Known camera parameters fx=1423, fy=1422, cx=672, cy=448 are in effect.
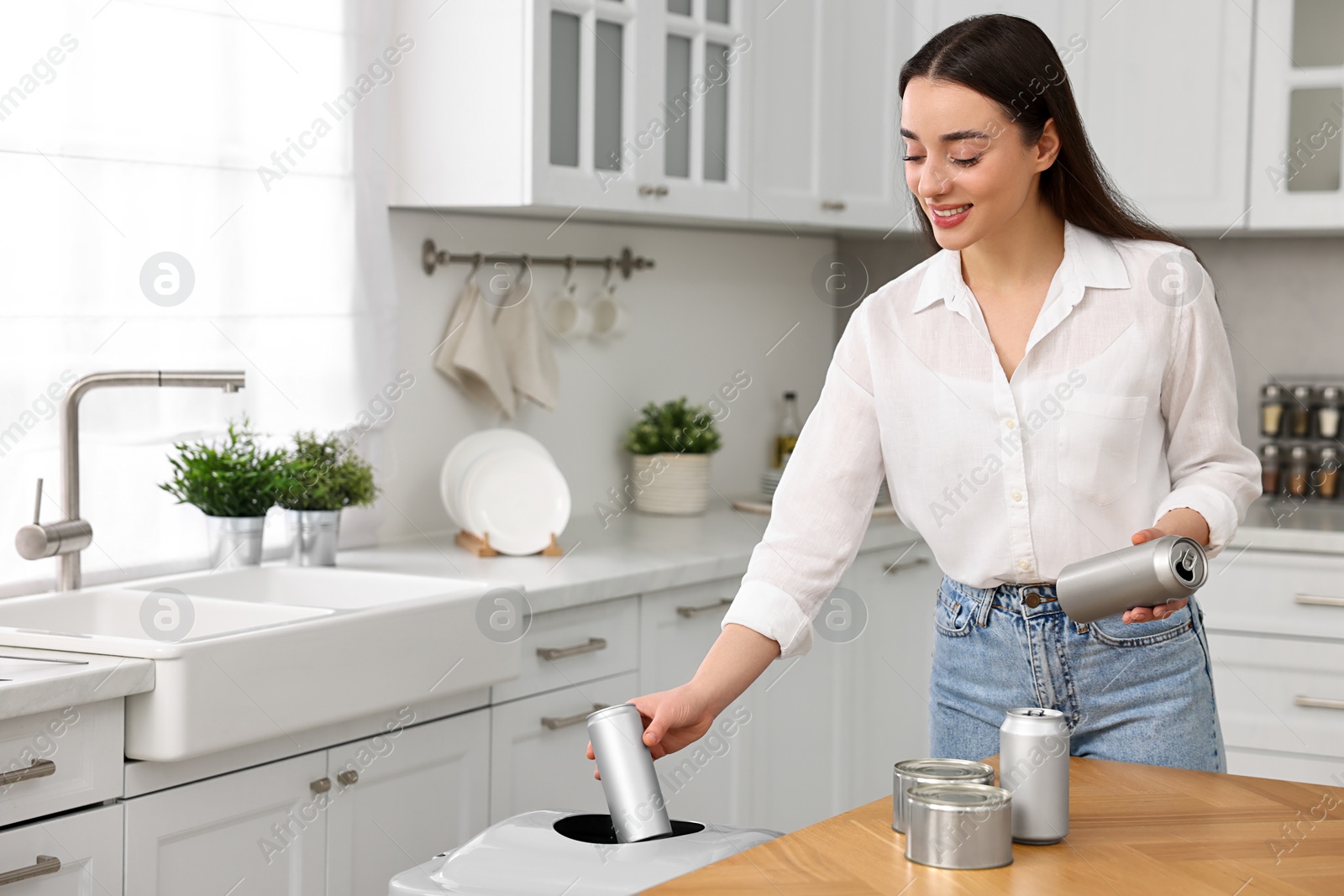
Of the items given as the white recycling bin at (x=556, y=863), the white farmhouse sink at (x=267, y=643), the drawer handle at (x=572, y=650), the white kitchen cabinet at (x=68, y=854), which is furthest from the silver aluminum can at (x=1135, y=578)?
the drawer handle at (x=572, y=650)

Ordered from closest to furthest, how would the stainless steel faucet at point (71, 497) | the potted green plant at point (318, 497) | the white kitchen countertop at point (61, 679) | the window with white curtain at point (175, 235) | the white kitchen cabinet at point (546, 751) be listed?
the white kitchen countertop at point (61, 679)
the stainless steel faucet at point (71, 497)
the window with white curtain at point (175, 235)
the white kitchen cabinet at point (546, 751)
the potted green plant at point (318, 497)

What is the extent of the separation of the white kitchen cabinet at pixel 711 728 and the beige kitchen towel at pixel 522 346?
56 centimetres

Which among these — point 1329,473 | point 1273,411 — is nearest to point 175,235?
point 1273,411

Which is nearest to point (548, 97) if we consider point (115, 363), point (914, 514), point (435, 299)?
point (435, 299)

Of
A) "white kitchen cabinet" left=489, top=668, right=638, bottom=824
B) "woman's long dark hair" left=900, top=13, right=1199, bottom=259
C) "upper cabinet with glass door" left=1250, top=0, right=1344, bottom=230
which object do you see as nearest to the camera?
"woman's long dark hair" left=900, top=13, right=1199, bottom=259

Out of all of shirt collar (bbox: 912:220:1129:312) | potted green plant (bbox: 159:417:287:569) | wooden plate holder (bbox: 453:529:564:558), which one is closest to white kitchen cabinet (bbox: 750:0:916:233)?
wooden plate holder (bbox: 453:529:564:558)

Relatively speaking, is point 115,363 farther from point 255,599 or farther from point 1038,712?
point 1038,712

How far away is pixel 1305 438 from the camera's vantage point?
11.8 ft

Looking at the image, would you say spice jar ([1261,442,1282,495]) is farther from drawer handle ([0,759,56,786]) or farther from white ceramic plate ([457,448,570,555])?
drawer handle ([0,759,56,786])

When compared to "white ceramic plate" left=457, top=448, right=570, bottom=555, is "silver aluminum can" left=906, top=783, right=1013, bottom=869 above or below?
below

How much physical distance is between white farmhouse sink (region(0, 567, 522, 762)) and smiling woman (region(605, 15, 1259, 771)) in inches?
27.7

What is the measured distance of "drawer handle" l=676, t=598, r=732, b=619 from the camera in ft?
8.68

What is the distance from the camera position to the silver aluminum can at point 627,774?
1.11 m

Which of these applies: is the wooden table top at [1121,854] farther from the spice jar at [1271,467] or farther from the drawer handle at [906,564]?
the spice jar at [1271,467]
